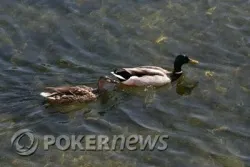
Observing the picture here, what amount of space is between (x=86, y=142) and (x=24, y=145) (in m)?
1.53

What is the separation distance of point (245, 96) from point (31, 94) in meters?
6.19

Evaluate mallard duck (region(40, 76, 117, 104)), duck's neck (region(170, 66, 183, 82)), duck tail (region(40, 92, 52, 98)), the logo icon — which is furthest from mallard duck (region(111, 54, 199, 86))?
the logo icon

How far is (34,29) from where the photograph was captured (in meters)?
18.1

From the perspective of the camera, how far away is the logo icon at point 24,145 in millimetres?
12461

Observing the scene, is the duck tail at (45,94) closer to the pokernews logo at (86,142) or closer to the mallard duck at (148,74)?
the pokernews logo at (86,142)

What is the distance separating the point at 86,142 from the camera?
12.9m

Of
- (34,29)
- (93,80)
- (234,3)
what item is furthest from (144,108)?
(234,3)

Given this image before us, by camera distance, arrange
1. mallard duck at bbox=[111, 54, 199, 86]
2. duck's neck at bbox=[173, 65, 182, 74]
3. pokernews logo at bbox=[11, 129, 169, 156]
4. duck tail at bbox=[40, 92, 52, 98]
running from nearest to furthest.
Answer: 1. pokernews logo at bbox=[11, 129, 169, 156]
2. duck tail at bbox=[40, 92, 52, 98]
3. mallard duck at bbox=[111, 54, 199, 86]
4. duck's neck at bbox=[173, 65, 182, 74]

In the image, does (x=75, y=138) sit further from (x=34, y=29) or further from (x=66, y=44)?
(x=34, y=29)

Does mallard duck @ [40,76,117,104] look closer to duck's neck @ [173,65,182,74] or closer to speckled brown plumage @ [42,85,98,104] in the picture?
speckled brown plumage @ [42,85,98,104]

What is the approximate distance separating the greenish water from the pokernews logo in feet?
0.62

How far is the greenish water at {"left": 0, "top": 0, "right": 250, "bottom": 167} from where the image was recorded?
41.7 ft

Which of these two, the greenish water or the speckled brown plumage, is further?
the speckled brown plumage

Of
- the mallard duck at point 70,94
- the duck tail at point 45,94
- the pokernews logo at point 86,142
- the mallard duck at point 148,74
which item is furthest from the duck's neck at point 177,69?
the duck tail at point 45,94
